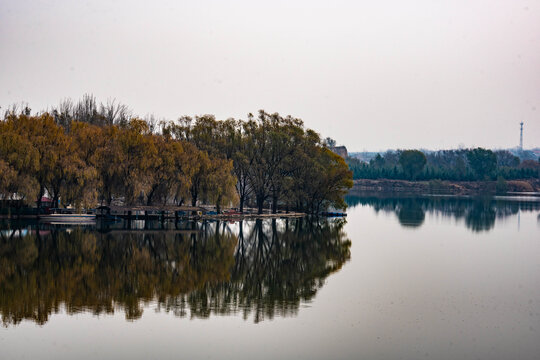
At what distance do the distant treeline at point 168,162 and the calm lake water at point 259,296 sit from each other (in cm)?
487

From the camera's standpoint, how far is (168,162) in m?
58.9

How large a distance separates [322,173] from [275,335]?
49032 mm

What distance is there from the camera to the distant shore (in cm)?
16938

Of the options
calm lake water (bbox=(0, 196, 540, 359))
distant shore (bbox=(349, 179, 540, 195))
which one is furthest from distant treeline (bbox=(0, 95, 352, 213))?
distant shore (bbox=(349, 179, 540, 195))

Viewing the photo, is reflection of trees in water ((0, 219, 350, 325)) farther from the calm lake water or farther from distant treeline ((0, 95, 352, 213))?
distant treeline ((0, 95, 352, 213))

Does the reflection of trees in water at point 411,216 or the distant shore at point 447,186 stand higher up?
the distant shore at point 447,186

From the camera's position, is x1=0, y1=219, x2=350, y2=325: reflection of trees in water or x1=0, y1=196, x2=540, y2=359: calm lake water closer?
x1=0, y1=196, x2=540, y2=359: calm lake water

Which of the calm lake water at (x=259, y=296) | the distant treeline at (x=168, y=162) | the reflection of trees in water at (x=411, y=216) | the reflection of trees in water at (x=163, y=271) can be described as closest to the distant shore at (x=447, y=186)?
the reflection of trees in water at (x=411, y=216)

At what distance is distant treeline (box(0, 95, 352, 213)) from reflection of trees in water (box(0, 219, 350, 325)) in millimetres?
6624

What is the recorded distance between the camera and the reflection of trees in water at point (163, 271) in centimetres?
2698

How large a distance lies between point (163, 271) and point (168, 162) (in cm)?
2552

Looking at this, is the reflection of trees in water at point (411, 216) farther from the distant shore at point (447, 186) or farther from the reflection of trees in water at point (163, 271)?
the distant shore at point (447, 186)

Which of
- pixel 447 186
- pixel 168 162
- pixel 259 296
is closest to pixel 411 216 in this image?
pixel 168 162

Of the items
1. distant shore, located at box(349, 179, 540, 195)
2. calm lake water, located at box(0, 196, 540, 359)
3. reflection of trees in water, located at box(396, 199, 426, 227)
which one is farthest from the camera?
distant shore, located at box(349, 179, 540, 195)
